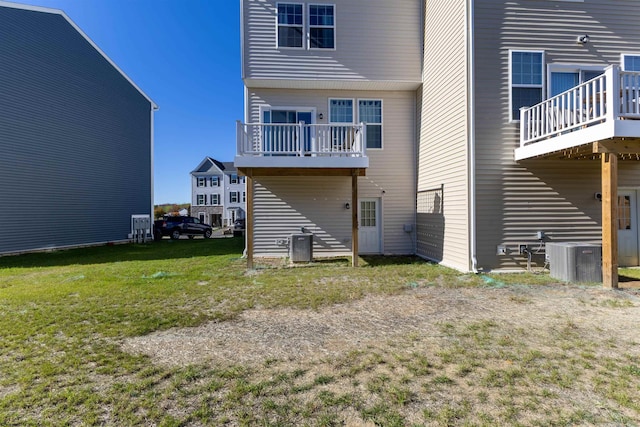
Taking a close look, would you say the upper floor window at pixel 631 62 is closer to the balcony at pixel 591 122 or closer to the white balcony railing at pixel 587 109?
the white balcony railing at pixel 587 109

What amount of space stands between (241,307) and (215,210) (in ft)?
116

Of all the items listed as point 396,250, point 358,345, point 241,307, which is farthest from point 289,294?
point 396,250

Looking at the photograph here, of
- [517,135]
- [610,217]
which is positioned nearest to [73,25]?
[517,135]

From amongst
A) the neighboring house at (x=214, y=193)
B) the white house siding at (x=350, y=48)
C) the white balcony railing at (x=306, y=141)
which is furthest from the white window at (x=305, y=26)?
the neighboring house at (x=214, y=193)

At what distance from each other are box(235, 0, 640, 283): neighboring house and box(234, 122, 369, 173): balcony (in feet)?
0.14

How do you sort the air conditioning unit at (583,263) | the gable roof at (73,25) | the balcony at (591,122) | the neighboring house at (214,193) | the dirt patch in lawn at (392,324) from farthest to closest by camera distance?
the neighboring house at (214,193)
the gable roof at (73,25)
the air conditioning unit at (583,263)
the balcony at (591,122)
the dirt patch in lawn at (392,324)

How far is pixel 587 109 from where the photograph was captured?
236 inches

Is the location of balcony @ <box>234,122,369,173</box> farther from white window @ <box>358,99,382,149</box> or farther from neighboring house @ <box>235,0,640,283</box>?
white window @ <box>358,99,382,149</box>

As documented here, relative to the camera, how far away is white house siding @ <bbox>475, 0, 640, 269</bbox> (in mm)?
7375

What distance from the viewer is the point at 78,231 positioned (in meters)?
14.5

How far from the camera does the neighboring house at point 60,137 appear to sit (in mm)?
12047

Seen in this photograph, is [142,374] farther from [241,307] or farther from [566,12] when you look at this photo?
[566,12]

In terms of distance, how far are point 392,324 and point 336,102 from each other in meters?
7.91

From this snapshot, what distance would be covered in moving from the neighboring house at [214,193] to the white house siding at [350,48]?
2953 centimetres
